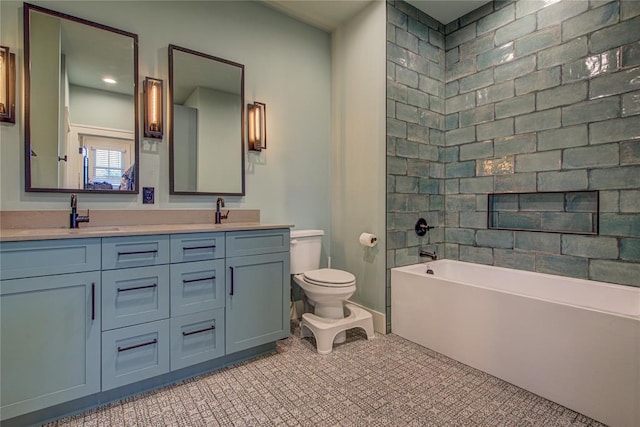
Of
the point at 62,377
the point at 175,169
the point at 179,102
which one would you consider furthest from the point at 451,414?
the point at 179,102

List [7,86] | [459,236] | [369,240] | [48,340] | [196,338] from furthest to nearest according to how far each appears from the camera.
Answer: [459,236] → [369,240] → [196,338] → [7,86] → [48,340]

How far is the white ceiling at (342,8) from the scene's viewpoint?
269 cm

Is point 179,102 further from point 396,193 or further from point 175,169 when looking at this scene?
point 396,193

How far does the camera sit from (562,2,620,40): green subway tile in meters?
2.03

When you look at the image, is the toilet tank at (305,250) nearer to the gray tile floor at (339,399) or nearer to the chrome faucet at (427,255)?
Result: the gray tile floor at (339,399)

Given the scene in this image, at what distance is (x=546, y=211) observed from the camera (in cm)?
241

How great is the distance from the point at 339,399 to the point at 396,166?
5.98ft

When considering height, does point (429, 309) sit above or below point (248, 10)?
below

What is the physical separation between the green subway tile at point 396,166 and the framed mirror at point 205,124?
1.25 m

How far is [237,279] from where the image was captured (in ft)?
6.63

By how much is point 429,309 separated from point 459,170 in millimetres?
1390

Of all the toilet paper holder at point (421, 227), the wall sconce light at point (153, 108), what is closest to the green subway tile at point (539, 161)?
the toilet paper holder at point (421, 227)

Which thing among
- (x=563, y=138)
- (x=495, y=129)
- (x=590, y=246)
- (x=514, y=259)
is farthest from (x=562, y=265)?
(x=495, y=129)

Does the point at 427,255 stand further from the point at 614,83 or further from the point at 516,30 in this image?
the point at 516,30
